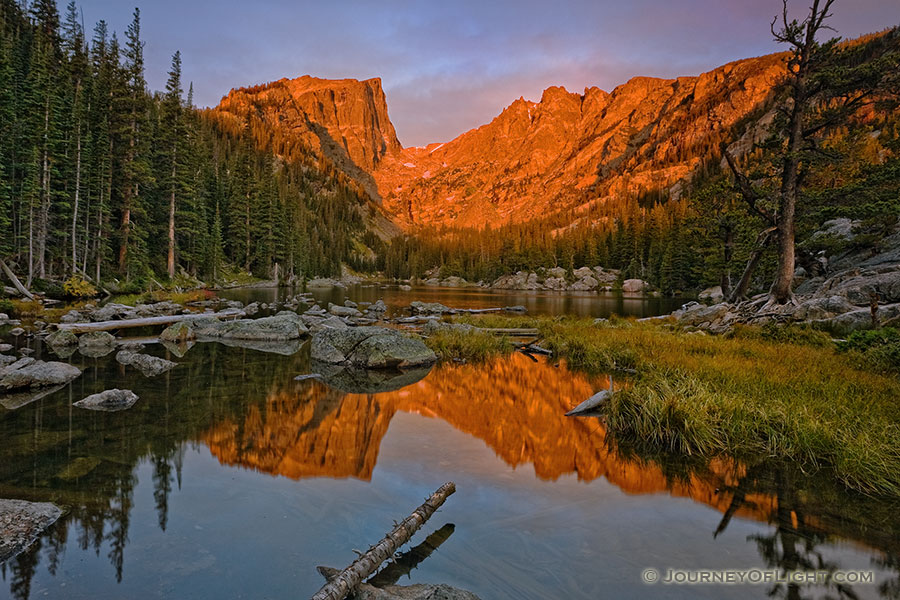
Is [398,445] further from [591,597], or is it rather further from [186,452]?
[591,597]

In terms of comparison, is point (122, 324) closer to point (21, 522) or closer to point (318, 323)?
point (318, 323)

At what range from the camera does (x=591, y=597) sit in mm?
3846

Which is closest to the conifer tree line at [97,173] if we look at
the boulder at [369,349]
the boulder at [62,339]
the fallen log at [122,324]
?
the fallen log at [122,324]

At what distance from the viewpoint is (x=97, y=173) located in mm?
34156

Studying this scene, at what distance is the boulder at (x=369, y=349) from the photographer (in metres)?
15.1

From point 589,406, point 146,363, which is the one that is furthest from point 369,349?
point 589,406

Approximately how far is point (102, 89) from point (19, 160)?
39.3 ft

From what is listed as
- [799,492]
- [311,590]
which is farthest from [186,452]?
[799,492]

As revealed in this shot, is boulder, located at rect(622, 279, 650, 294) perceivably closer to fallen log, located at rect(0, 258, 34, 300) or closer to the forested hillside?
the forested hillside

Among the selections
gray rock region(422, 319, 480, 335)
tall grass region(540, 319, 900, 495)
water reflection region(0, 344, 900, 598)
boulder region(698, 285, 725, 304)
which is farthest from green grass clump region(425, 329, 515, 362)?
boulder region(698, 285, 725, 304)

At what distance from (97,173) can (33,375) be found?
32.6m

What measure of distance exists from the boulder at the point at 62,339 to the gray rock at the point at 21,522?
15194 mm

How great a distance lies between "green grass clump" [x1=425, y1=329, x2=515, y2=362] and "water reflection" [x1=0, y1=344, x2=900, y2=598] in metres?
3.90

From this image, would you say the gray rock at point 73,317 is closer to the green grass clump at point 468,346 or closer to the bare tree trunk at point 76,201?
the bare tree trunk at point 76,201
